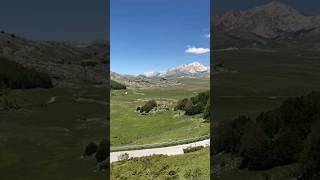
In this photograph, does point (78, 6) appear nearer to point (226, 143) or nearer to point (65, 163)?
point (65, 163)

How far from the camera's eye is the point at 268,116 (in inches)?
734

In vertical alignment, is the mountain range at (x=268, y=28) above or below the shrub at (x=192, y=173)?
above

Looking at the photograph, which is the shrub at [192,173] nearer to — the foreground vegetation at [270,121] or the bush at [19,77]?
the foreground vegetation at [270,121]

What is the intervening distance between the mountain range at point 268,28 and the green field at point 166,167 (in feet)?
32.4

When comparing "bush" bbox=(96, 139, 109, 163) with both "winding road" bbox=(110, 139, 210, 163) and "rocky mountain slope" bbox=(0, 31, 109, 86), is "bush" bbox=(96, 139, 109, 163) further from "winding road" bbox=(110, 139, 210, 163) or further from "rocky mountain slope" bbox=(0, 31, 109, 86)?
"winding road" bbox=(110, 139, 210, 163)

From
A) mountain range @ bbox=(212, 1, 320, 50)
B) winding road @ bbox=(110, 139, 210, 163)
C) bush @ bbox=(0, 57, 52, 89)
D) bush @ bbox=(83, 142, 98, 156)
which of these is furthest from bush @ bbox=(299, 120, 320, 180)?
winding road @ bbox=(110, 139, 210, 163)

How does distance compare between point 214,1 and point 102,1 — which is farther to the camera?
point 214,1

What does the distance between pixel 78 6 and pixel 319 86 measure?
43.4 feet

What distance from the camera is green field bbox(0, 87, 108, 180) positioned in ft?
58.2

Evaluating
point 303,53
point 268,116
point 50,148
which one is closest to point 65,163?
point 50,148

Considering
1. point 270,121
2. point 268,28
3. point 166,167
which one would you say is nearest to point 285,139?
point 270,121

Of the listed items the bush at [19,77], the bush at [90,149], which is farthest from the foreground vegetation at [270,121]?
the bush at [19,77]

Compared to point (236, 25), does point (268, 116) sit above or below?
below

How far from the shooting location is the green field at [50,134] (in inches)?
698
